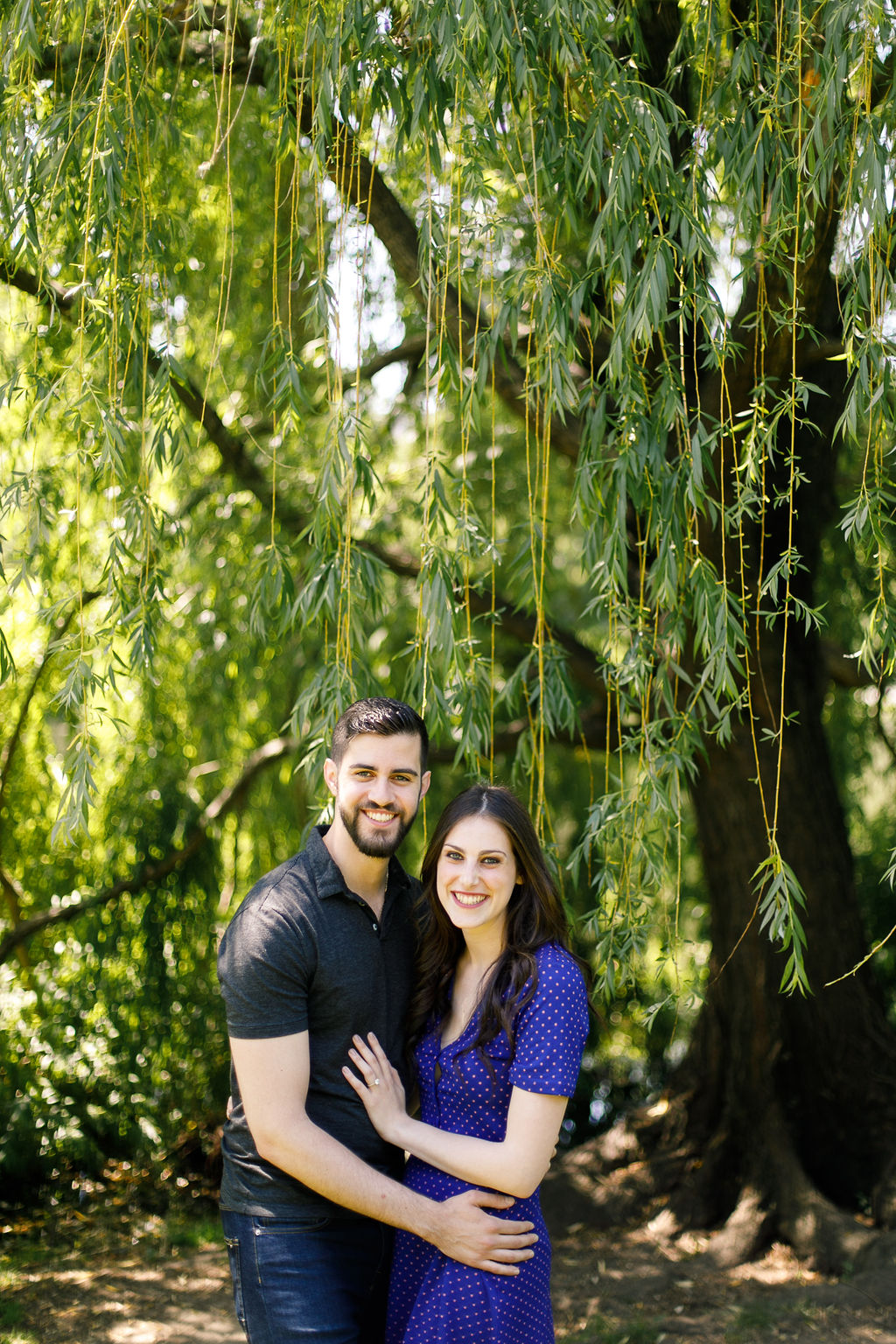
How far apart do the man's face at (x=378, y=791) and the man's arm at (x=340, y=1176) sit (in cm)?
36

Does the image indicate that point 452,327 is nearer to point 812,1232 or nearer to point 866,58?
point 866,58

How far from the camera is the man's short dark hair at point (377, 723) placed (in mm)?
2172

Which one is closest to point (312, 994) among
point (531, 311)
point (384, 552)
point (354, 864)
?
point (354, 864)

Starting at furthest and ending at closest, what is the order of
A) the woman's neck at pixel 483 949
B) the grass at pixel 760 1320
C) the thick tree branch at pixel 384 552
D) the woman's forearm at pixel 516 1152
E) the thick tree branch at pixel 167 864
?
the thick tree branch at pixel 167 864 → the thick tree branch at pixel 384 552 → the grass at pixel 760 1320 → the woman's neck at pixel 483 949 → the woman's forearm at pixel 516 1152

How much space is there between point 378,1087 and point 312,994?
0.19 m

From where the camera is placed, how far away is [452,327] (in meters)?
3.61

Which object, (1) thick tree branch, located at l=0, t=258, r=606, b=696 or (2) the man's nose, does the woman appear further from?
(1) thick tree branch, located at l=0, t=258, r=606, b=696

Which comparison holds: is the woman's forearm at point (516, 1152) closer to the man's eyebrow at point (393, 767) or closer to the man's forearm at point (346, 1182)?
the man's forearm at point (346, 1182)

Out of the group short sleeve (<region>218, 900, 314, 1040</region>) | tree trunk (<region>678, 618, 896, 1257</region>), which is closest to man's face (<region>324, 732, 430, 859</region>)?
short sleeve (<region>218, 900, 314, 1040</region>)

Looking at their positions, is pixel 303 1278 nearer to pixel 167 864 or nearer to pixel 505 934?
pixel 505 934

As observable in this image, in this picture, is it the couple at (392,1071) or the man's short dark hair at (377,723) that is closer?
the couple at (392,1071)

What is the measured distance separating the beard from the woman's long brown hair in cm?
8

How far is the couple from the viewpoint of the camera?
1922 millimetres

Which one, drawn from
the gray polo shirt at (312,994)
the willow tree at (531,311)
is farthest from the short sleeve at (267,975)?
the willow tree at (531,311)
